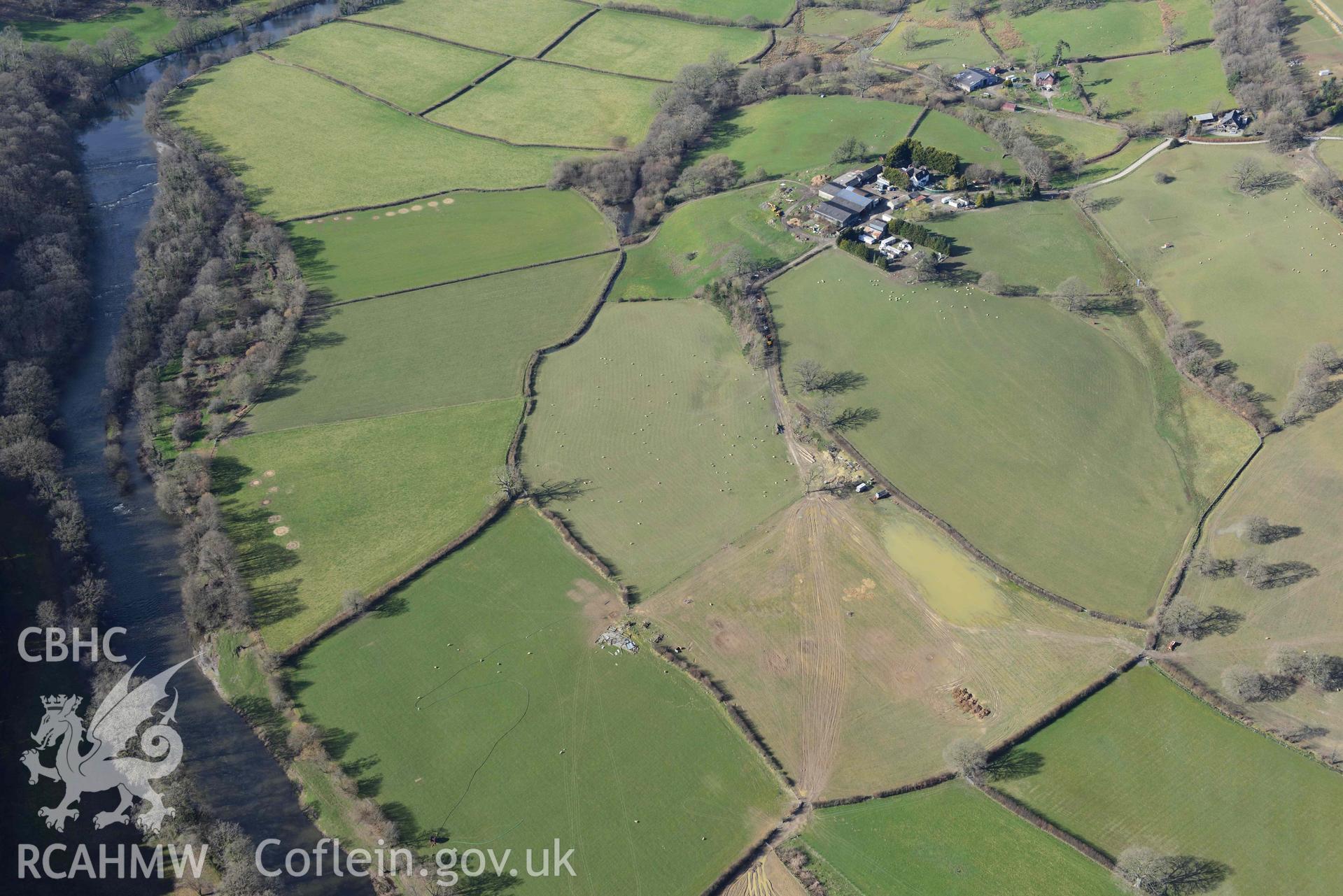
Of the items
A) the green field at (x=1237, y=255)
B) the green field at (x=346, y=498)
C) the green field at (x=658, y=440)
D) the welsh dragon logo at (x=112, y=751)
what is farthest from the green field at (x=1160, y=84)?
the welsh dragon logo at (x=112, y=751)

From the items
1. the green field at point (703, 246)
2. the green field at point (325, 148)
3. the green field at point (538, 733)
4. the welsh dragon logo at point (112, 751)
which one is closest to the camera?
the green field at point (538, 733)

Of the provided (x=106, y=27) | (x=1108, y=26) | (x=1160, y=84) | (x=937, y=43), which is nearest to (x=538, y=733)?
(x=1160, y=84)

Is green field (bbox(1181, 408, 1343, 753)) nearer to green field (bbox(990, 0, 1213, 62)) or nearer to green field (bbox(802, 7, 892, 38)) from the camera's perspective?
green field (bbox(990, 0, 1213, 62))

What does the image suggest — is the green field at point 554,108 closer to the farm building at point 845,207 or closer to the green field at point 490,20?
the green field at point 490,20

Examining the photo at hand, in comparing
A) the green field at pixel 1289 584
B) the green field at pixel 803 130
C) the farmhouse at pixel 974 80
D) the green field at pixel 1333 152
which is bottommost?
the green field at pixel 1289 584

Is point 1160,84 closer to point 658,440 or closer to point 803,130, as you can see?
point 803,130
